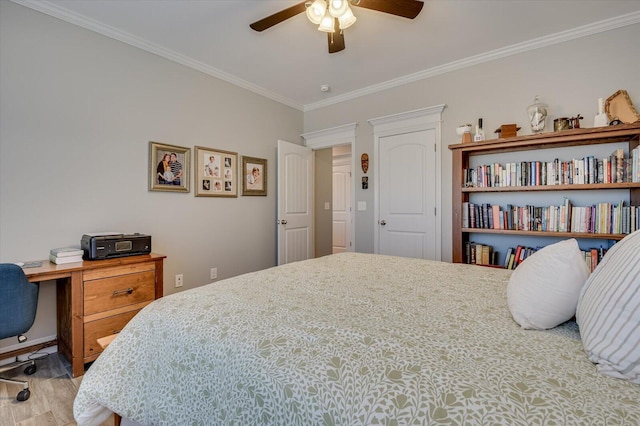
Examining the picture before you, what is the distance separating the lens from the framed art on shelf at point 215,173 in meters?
3.18

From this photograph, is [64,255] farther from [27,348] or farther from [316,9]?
[316,9]

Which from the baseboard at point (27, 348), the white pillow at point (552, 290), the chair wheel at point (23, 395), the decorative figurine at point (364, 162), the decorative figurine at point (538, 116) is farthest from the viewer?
the decorative figurine at point (364, 162)

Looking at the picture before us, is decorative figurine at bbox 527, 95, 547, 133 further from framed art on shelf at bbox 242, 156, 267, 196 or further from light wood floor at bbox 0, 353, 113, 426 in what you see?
light wood floor at bbox 0, 353, 113, 426

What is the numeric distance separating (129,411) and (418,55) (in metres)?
3.47

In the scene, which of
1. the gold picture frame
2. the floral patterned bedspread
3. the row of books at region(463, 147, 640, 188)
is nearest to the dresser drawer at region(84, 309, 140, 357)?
the floral patterned bedspread

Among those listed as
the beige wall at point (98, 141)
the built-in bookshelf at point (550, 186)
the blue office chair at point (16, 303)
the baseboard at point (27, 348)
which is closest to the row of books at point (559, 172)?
the built-in bookshelf at point (550, 186)

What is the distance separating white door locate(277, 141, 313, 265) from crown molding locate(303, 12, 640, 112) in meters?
1.02

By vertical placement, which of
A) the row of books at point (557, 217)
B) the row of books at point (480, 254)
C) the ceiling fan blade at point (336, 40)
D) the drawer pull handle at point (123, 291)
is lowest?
the drawer pull handle at point (123, 291)

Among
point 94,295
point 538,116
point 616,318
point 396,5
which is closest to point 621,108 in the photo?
point 538,116

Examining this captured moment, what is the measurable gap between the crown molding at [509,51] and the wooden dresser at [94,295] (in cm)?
313

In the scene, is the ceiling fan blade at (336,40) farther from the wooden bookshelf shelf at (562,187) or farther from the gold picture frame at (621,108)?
the gold picture frame at (621,108)

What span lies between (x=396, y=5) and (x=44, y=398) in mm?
3171

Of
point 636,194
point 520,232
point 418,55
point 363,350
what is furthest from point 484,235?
point 363,350

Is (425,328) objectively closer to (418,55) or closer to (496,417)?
(496,417)
